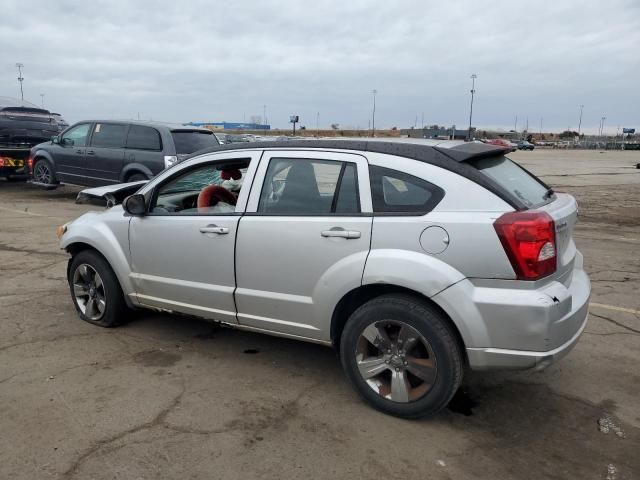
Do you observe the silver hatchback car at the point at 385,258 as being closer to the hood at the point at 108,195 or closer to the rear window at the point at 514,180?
the rear window at the point at 514,180

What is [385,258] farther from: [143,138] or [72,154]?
[72,154]

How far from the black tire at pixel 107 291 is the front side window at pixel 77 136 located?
8.13 m

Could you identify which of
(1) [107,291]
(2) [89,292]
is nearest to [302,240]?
(1) [107,291]

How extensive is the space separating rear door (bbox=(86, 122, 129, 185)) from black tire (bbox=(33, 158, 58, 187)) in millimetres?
1518

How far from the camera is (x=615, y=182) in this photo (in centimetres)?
2122

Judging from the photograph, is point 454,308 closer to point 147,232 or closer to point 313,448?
point 313,448

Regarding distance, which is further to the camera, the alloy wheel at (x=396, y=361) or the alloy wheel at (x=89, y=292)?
the alloy wheel at (x=89, y=292)

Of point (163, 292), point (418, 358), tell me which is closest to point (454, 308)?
point (418, 358)

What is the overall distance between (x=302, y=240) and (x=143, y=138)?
8325 mm

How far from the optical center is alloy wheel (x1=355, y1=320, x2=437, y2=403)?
320 cm

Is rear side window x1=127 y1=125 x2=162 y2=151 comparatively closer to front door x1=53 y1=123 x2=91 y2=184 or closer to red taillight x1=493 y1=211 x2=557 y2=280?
front door x1=53 y1=123 x2=91 y2=184

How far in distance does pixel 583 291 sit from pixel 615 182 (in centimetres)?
2046

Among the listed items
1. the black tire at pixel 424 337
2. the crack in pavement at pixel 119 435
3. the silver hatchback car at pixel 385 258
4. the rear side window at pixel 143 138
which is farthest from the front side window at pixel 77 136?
the black tire at pixel 424 337

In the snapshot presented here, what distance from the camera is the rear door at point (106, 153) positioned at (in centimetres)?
1116
